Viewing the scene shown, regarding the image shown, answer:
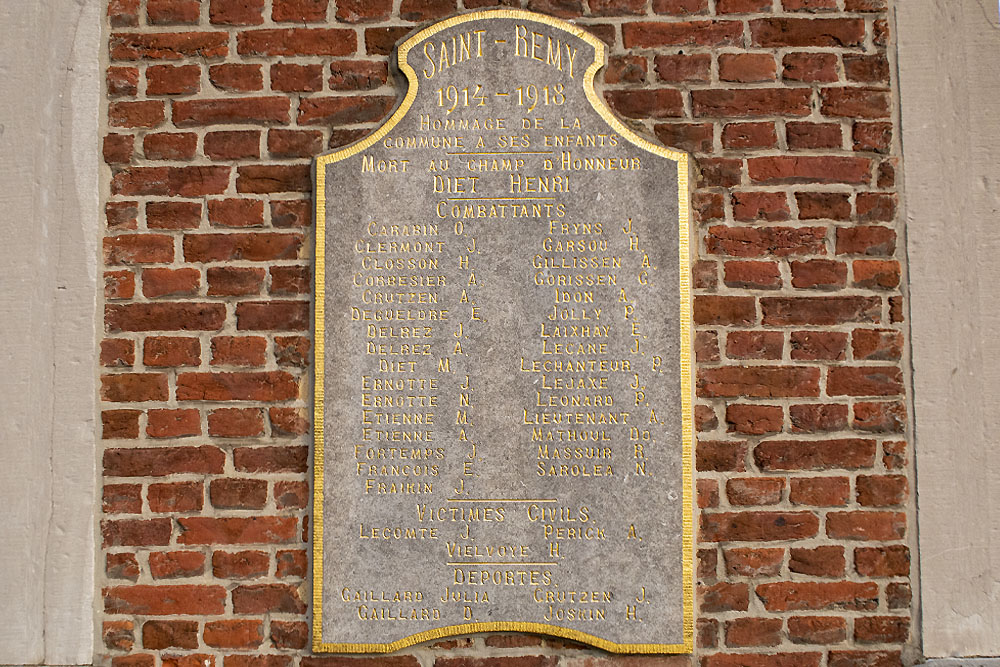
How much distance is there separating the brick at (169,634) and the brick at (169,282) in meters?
0.96

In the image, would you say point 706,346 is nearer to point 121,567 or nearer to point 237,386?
point 237,386

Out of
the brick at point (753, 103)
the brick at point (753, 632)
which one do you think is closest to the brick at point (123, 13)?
the brick at point (753, 103)

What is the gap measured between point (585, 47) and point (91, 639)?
225 centimetres

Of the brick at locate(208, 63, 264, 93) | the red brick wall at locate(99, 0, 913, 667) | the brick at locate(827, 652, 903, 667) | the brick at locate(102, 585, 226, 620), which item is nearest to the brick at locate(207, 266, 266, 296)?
the red brick wall at locate(99, 0, 913, 667)

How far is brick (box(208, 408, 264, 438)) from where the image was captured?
2.53 metres

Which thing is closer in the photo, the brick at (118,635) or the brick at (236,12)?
the brick at (118,635)

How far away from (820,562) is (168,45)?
2.49 metres

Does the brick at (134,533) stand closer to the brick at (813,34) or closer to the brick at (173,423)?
the brick at (173,423)

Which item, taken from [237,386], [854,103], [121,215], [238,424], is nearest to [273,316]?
[237,386]

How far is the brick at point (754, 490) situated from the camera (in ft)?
8.15

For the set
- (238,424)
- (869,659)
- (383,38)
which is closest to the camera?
(869,659)

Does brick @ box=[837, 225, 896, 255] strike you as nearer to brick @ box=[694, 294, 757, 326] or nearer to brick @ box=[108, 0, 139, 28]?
brick @ box=[694, 294, 757, 326]

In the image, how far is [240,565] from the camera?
98.2 inches

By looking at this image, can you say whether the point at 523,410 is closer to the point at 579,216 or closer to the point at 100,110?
the point at 579,216
